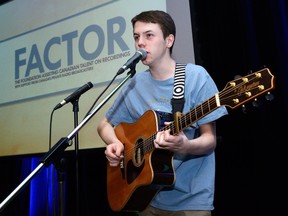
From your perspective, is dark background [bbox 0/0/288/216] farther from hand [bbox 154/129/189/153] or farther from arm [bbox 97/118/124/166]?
hand [bbox 154/129/189/153]

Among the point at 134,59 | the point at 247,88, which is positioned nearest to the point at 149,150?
the point at 134,59

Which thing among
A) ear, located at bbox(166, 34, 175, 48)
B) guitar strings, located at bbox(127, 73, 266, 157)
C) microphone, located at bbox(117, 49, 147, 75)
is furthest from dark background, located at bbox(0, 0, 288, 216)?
microphone, located at bbox(117, 49, 147, 75)

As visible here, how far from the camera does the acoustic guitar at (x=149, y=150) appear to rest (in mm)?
1360

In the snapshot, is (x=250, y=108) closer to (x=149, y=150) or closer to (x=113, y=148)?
(x=149, y=150)

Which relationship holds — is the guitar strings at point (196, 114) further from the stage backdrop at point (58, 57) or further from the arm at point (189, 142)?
the stage backdrop at point (58, 57)

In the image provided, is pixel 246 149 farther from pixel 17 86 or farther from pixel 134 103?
pixel 17 86

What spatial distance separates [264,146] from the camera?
2010 mm

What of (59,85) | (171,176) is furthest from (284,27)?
(59,85)

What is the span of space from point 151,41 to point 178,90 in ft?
1.11

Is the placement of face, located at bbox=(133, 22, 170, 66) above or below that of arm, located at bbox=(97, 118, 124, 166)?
above

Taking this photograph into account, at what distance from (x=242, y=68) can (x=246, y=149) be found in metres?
0.51

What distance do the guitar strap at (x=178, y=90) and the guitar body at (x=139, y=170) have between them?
4.6 inches

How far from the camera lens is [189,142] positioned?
1.55 metres

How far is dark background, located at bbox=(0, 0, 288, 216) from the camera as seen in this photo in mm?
1983
